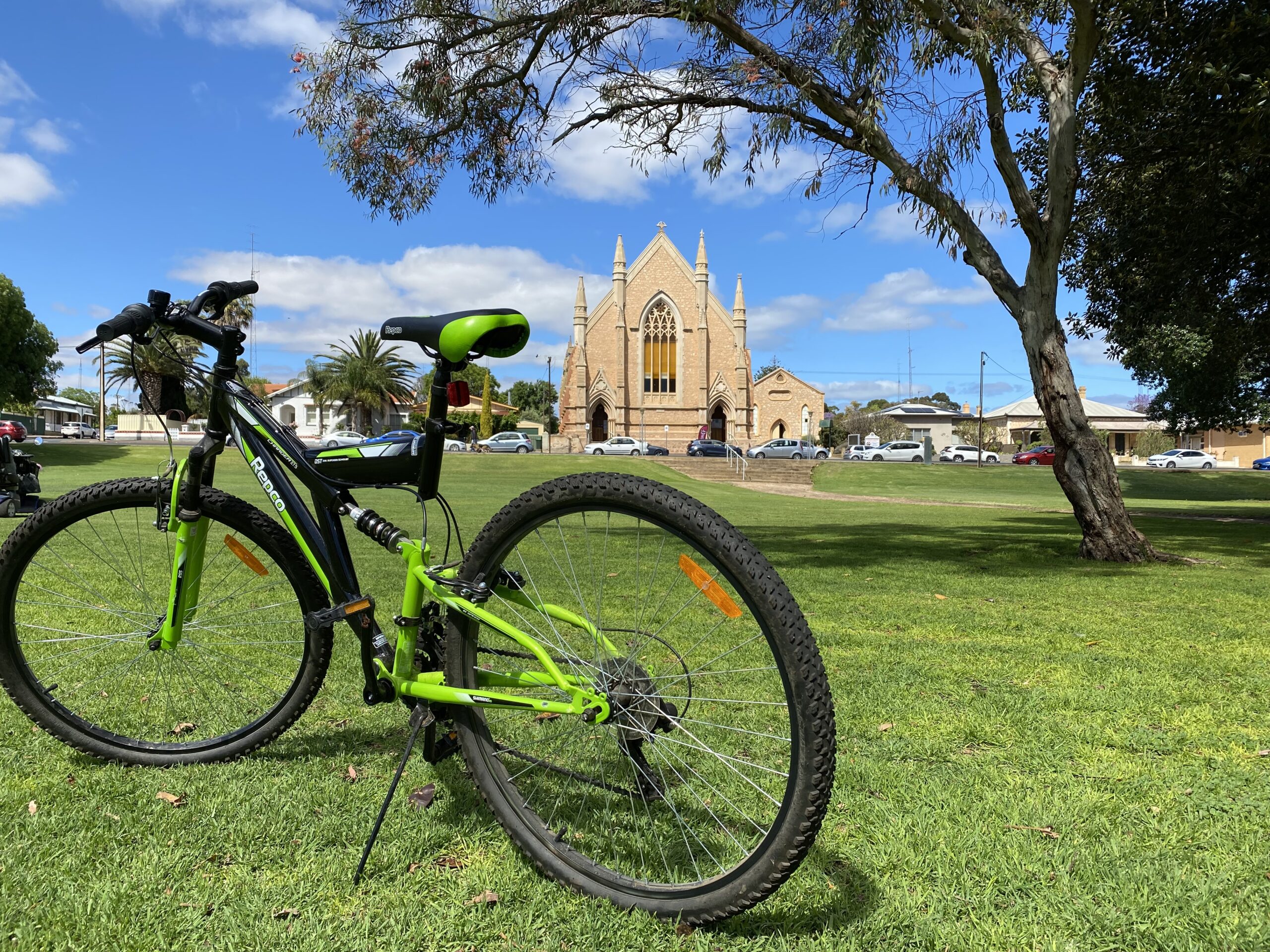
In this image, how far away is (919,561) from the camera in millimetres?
9078

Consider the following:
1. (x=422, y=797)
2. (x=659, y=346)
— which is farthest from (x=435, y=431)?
(x=659, y=346)

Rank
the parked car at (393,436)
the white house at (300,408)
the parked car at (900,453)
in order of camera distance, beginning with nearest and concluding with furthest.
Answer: the parked car at (393,436), the parked car at (900,453), the white house at (300,408)

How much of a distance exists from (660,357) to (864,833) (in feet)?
199

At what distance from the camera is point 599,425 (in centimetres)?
6238

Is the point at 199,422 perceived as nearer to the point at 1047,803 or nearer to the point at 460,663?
the point at 460,663

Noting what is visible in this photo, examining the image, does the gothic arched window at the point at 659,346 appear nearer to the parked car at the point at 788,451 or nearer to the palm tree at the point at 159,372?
the parked car at the point at 788,451

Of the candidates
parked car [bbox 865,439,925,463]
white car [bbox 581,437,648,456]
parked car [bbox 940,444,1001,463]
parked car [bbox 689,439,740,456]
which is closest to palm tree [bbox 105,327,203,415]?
parked car [bbox 689,439,740,456]

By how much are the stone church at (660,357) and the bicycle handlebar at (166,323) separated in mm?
57910

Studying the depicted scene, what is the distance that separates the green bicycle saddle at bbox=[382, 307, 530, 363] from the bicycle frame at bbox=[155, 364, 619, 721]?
9 centimetres

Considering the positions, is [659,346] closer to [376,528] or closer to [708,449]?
[708,449]

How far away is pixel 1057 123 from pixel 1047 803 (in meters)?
8.63

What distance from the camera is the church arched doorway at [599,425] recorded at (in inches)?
2434

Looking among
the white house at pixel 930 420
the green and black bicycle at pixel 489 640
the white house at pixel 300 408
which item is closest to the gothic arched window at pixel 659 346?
the white house at pixel 300 408

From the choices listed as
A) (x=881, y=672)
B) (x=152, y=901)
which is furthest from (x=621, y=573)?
(x=152, y=901)
